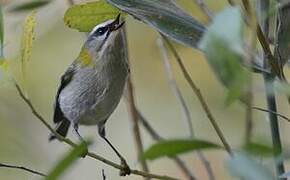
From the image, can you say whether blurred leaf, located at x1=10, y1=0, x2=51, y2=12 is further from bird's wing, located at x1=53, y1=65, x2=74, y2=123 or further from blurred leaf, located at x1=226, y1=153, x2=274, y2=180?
bird's wing, located at x1=53, y1=65, x2=74, y2=123

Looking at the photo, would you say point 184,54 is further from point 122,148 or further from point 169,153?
point 169,153

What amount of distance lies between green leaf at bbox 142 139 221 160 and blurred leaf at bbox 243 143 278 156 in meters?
0.03

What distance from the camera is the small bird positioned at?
181 cm

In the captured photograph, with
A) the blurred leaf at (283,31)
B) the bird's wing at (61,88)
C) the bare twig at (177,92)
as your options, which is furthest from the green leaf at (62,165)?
the bird's wing at (61,88)

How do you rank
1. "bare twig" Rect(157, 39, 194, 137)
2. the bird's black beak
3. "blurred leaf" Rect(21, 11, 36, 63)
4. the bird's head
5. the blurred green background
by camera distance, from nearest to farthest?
"blurred leaf" Rect(21, 11, 36, 63)
"bare twig" Rect(157, 39, 194, 137)
the bird's black beak
the bird's head
the blurred green background

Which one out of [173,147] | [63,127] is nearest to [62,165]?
[173,147]

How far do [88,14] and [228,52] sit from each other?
55 centimetres

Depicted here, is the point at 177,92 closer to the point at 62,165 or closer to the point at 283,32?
the point at 283,32

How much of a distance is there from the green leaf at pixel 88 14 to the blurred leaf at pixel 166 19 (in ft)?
0.52

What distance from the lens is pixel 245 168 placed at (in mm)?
484

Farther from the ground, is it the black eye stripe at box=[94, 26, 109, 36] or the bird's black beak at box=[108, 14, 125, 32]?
the bird's black beak at box=[108, 14, 125, 32]

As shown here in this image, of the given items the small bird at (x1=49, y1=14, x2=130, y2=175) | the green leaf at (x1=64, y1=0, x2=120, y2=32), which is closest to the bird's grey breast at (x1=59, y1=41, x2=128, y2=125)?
the small bird at (x1=49, y1=14, x2=130, y2=175)

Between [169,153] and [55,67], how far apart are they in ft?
7.81

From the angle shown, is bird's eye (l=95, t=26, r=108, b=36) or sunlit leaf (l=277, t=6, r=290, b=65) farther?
bird's eye (l=95, t=26, r=108, b=36)
